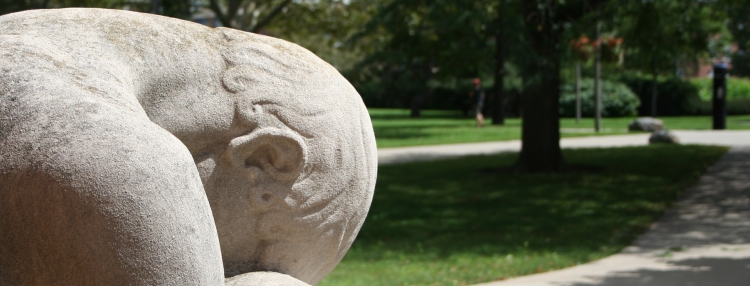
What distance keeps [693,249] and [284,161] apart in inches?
239

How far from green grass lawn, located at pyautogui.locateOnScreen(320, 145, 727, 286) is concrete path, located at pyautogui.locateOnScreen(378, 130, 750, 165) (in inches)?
64.3

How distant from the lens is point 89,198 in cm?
172

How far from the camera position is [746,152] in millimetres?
15727

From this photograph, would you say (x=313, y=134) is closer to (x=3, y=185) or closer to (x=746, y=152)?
(x=3, y=185)

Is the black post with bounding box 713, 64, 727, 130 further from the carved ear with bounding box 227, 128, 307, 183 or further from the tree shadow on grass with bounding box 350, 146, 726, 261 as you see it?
the carved ear with bounding box 227, 128, 307, 183

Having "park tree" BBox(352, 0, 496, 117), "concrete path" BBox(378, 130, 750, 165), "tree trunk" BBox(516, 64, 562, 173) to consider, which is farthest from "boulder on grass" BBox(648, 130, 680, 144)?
"park tree" BBox(352, 0, 496, 117)

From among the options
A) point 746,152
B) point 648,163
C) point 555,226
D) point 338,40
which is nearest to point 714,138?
point 746,152

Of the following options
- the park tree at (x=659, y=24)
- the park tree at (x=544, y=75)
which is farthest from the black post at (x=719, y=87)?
the park tree at (x=544, y=75)

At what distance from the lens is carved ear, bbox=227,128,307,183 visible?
2.36 m

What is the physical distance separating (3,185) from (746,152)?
53.5ft

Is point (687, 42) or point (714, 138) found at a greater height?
point (687, 42)

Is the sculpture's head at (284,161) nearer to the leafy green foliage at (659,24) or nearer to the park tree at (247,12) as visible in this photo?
the leafy green foliage at (659,24)

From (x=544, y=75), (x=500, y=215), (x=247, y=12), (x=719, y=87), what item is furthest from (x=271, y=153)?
(x=719, y=87)

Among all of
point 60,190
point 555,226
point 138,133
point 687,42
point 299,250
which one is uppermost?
point 687,42
